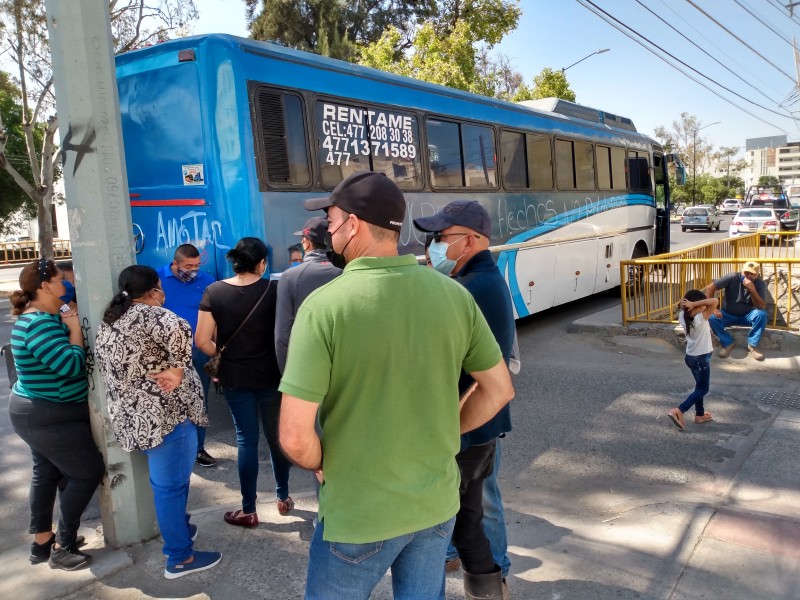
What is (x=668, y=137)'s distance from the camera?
74.9 m

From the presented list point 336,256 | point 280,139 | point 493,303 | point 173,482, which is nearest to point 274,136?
point 280,139

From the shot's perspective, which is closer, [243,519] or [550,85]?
[243,519]

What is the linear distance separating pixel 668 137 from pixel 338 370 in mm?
81187

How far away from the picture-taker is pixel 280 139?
612 centimetres

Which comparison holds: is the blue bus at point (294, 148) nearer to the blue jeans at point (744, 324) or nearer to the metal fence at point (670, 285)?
the metal fence at point (670, 285)

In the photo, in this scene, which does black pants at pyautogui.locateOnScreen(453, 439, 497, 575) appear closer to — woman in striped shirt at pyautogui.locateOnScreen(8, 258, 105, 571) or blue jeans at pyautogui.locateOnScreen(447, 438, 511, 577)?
blue jeans at pyautogui.locateOnScreen(447, 438, 511, 577)

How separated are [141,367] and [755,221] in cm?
3206

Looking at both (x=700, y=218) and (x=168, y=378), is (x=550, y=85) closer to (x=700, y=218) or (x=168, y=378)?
(x=700, y=218)

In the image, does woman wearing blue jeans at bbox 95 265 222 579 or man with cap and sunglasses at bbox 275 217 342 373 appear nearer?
woman wearing blue jeans at bbox 95 265 222 579

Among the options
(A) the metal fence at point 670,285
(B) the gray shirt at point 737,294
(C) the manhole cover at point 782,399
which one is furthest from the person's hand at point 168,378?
(A) the metal fence at point 670,285

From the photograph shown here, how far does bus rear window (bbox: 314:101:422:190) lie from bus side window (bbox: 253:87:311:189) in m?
0.22

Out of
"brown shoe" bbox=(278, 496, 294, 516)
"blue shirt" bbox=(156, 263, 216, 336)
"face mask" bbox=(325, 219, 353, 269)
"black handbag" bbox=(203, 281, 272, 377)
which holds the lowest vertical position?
"brown shoe" bbox=(278, 496, 294, 516)

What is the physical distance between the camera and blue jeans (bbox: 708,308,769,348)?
8188 mm

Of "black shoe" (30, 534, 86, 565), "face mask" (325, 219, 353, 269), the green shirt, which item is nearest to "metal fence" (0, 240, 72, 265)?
"black shoe" (30, 534, 86, 565)
